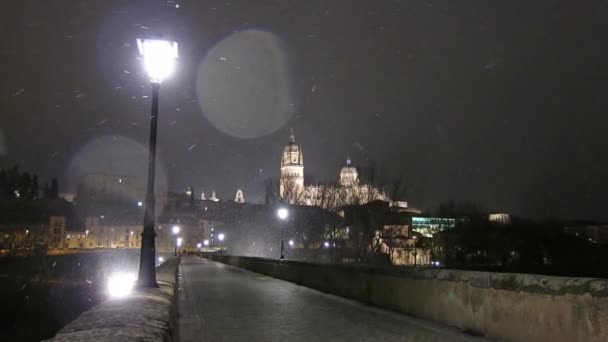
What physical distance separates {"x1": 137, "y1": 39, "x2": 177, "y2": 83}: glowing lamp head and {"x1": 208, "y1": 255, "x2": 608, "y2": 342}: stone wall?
6.88 m

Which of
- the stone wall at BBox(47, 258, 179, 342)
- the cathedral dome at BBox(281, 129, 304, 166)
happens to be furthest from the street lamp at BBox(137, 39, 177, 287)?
the cathedral dome at BBox(281, 129, 304, 166)

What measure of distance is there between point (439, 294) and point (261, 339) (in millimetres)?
3415

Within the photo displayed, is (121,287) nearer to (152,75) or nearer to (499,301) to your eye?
(152,75)

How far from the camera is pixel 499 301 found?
8102 mm

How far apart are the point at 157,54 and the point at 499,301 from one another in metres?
8.79

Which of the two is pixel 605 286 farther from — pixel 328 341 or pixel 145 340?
pixel 145 340

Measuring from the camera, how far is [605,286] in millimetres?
5961

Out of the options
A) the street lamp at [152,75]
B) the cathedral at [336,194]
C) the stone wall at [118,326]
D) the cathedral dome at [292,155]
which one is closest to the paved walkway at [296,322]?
the street lamp at [152,75]

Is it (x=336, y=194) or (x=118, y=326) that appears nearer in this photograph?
(x=118, y=326)

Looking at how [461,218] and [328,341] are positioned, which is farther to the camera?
[461,218]

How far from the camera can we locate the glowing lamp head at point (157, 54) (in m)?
12.4

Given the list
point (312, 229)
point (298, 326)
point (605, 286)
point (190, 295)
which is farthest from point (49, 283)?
point (605, 286)

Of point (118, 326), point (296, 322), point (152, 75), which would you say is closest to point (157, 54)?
point (152, 75)

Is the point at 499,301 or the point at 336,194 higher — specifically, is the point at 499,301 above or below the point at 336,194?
below
